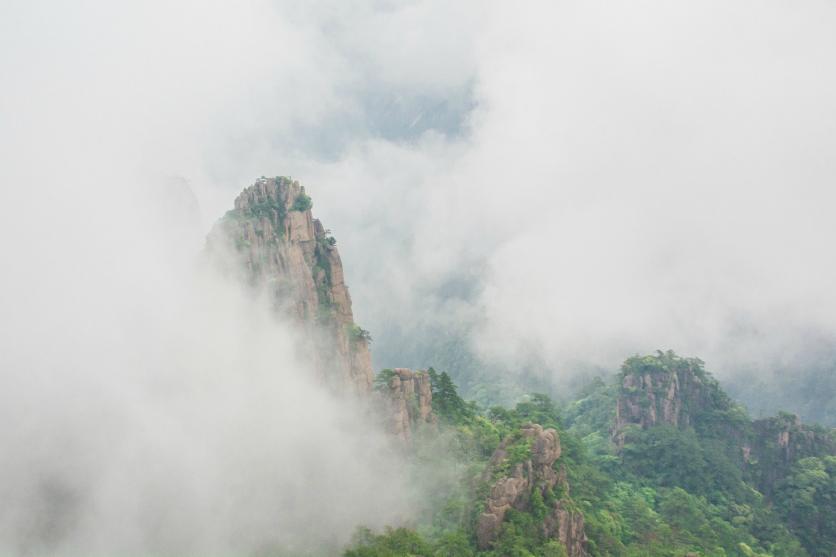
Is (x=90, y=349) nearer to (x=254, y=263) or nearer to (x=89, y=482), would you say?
(x=89, y=482)

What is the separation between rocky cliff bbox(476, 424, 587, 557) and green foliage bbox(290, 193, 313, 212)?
103 ft

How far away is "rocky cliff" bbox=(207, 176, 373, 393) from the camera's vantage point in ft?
201

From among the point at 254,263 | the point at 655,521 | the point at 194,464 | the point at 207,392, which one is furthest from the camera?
the point at 655,521

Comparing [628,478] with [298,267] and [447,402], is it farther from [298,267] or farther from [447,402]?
[298,267]

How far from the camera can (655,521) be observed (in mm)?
65438

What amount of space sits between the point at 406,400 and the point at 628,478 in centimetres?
4153

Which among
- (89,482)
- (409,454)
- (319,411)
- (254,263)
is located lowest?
(89,482)

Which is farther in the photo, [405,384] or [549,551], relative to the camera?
[405,384]

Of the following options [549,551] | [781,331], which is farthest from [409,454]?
[781,331]

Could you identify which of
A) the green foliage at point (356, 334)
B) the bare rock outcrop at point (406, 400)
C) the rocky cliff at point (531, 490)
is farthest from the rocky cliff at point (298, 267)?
the rocky cliff at point (531, 490)

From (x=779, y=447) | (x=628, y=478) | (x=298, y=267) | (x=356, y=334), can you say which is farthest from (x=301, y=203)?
(x=779, y=447)

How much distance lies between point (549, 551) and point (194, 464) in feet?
84.2

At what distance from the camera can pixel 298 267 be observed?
210ft

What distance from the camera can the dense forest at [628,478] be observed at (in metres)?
47.1
